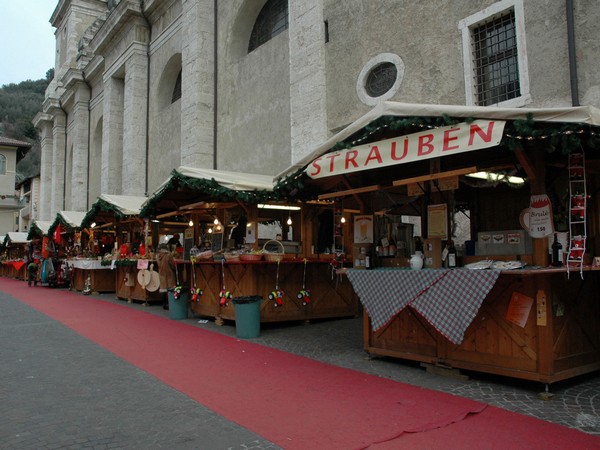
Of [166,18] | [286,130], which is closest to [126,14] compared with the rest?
[166,18]

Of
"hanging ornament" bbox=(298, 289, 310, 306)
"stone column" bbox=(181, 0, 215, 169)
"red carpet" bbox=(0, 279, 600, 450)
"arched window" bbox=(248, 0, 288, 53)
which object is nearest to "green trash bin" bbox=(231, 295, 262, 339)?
"red carpet" bbox=(0, 279, 600, 450)

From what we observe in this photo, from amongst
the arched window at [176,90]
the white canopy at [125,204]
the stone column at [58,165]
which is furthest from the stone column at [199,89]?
the stone column at [58,165]

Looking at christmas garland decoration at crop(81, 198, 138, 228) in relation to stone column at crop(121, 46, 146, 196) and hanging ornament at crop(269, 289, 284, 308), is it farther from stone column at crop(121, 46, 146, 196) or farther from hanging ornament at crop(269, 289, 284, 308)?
hanging ornament at crop(269, 289, 284, 308)

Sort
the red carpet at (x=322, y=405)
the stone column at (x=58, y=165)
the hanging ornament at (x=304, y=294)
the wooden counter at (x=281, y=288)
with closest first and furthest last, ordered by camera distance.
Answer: the red carpet at (x=322, y=405), the wooden counter at (x=281, y=288), the hanging ornament at (x=304, y=294), the stone column at (x=58, y=165)

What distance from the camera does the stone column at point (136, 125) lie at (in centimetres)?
2686

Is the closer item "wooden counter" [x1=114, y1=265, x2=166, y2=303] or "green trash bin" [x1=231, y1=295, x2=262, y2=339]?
"green trash bin" [x1=231, y1=295, x2=262, y2=339]

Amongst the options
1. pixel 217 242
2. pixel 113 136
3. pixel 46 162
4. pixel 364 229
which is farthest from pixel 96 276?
pixel 46 162

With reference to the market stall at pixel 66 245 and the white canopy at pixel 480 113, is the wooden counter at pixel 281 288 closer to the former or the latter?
the white canopy at pixel 480 113

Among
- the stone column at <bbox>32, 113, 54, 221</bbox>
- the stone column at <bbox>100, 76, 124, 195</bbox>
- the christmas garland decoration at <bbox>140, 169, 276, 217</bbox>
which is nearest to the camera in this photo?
the christmas garland decoration at <bbox>140, 169, 276, 217</bbox>

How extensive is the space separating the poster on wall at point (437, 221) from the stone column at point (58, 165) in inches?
1646

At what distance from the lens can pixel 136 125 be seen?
27219 millimetres

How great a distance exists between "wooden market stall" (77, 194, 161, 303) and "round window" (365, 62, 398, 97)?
786 cm

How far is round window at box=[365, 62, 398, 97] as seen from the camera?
12938mm

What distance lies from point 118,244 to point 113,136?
13378 millimetres
